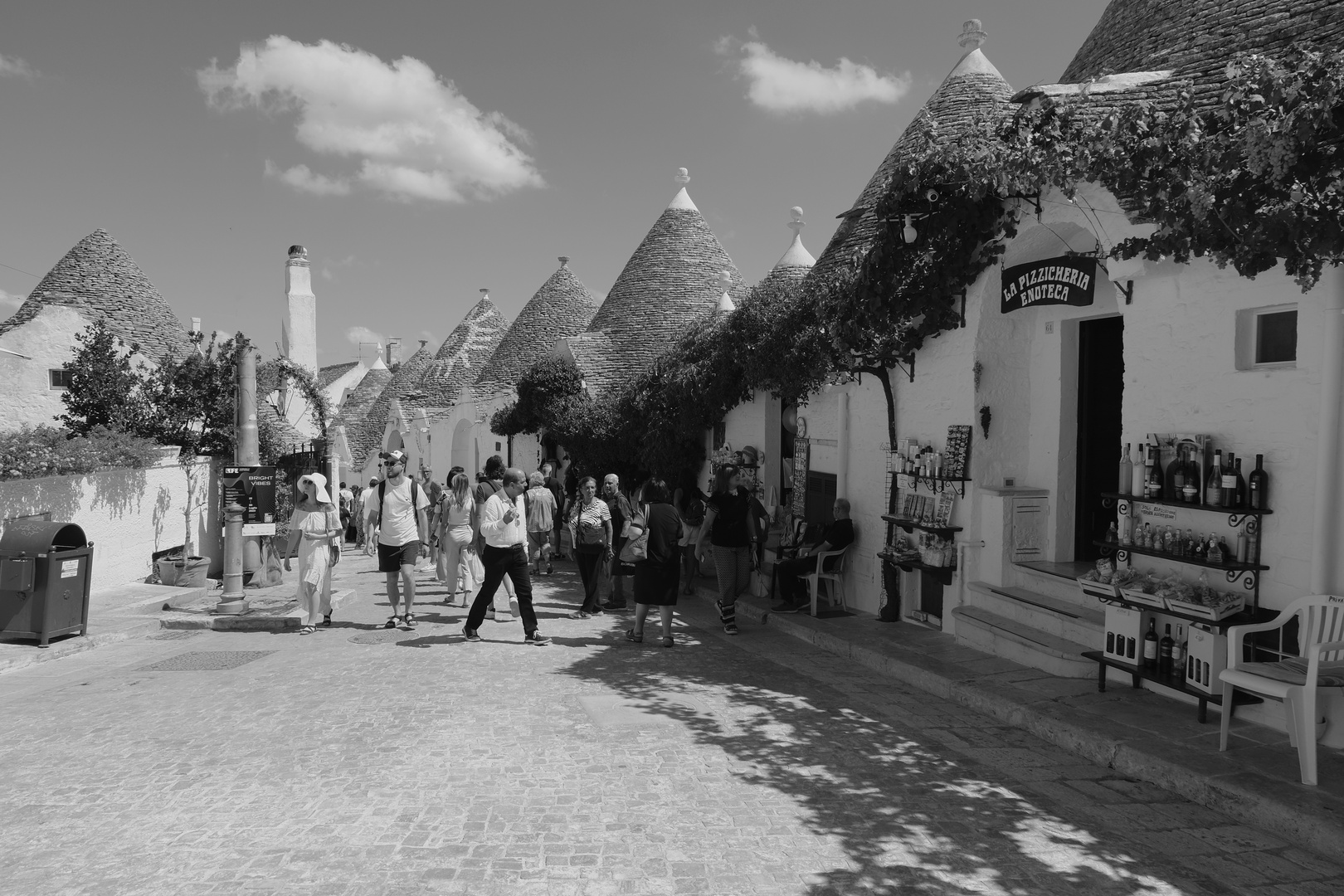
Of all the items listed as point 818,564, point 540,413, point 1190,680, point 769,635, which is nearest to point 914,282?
point 818,564

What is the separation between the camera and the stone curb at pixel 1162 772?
4.17m

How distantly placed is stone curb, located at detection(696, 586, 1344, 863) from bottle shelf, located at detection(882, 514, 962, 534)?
1.62 m

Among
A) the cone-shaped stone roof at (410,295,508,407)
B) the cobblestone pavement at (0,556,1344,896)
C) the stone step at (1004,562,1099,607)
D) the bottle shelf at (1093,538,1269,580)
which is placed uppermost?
the cone-shaped stone roof at (410,295,508,407)

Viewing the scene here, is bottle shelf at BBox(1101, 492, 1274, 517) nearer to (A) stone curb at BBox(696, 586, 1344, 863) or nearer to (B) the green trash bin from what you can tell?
(A) stone curb at BBox(696, 586, 1344, 863)

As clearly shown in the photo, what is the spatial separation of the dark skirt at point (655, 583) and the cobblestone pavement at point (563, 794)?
102 centimetres

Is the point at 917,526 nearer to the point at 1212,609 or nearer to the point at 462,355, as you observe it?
the point at 1212,609

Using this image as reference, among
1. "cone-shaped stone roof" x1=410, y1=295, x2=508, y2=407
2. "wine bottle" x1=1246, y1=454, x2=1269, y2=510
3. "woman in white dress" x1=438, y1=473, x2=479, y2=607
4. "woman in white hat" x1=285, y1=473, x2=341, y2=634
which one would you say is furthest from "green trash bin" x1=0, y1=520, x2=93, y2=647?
"cone-shaped stone roof" x1=410, y1=295, x2=508, y2=407

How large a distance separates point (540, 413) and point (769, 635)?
12246 millimetres

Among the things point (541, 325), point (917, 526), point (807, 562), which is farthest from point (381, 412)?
point (917, 526)

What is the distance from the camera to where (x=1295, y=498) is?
17.9 ft

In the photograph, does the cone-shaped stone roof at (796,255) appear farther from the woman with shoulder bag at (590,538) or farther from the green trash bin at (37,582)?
the green trash bin at (37,582)

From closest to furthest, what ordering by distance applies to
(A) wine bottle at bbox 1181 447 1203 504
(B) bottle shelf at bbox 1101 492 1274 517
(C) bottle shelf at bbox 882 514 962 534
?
1. (B) bottle shelf at bbox 1101 492 1274 517
2. (A) wine bottle at bbox 1181 447 1203 504
3. (C) bottle shelf at bbox 882 514 962 534

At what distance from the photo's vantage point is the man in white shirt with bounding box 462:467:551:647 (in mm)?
8273

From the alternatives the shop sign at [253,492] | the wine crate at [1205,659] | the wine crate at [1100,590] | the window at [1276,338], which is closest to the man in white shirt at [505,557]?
the shop sign at [253,492]
